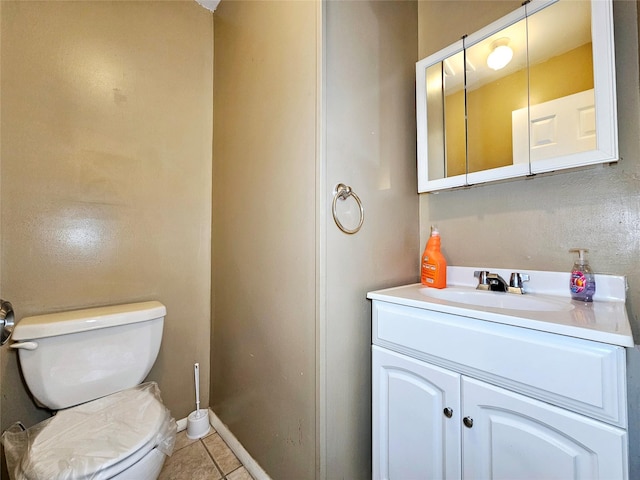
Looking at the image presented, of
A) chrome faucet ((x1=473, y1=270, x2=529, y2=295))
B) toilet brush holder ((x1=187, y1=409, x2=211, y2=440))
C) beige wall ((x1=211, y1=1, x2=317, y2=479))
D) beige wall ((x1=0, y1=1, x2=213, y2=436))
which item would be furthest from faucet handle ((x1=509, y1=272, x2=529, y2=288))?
toilet brush holder ((x1=187, y1=409, x2=211, y2=440))

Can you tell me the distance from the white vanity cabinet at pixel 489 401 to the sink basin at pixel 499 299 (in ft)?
0.67

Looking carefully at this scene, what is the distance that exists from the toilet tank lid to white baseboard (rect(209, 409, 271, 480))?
0.70 meters

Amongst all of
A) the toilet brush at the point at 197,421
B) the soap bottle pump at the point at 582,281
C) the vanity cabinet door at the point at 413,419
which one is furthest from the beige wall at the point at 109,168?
the soap bottle pump at the point at 582,281

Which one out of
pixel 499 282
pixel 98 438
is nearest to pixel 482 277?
pixel 499 282

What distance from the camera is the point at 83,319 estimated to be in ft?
3.35

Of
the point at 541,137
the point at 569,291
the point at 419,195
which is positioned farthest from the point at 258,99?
the point at 569,291

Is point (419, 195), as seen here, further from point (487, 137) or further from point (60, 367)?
point (60, 367)

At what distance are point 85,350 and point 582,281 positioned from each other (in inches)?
71.4

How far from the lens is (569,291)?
2.92 ft

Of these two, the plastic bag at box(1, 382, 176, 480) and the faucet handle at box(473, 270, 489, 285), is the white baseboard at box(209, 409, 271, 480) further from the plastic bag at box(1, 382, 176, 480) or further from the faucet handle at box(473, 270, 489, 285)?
the faucet handle at box(473, 270, 489, 285)

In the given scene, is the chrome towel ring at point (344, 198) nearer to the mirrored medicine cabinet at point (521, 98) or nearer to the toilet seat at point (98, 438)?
the mirrored medicine cabinet at point (521, 98)

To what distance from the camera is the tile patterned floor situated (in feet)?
3.77

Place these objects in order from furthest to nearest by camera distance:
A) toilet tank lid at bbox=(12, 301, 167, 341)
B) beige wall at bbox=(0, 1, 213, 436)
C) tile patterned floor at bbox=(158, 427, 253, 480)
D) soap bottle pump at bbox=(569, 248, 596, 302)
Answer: tile patterned floor at bbox=(158, 427, 253, 480) → beige wall at bbox=(0, 1, 213, 436) → toilet tank lid at bbox=(12, 301, 167, 341) → soap bottle pump at bbox=(569, 248, 596, 302)

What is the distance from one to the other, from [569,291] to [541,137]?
1.80 feet
